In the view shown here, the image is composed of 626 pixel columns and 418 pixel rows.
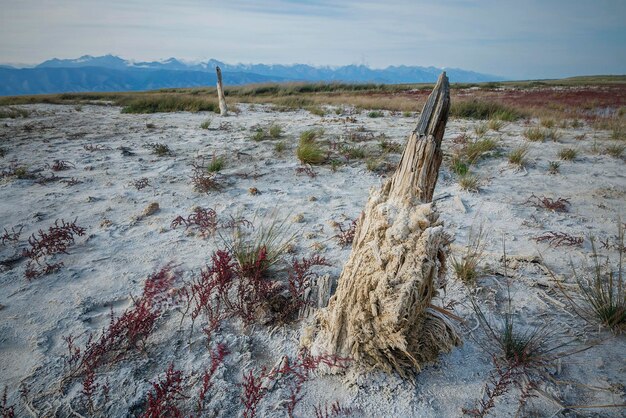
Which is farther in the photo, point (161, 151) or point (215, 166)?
point (161, 151)

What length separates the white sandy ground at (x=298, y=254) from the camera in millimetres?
1711

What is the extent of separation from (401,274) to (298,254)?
161 cm

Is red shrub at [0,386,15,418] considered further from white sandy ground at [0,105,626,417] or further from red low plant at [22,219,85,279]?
red low plant at [22,219,85,279]

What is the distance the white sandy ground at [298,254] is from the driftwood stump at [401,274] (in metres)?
0.19

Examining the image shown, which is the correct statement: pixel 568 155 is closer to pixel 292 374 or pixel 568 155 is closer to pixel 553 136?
pixel 553 136

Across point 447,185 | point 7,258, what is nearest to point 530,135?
point 447,185

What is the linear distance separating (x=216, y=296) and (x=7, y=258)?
7.53 feet

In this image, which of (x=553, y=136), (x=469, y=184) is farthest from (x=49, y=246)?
(x=553, y=136)

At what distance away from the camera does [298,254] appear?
3.06 m

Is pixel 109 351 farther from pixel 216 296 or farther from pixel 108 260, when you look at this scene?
pixel 108 260

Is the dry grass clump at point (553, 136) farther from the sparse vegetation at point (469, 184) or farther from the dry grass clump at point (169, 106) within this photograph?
the dry grass clump at point (169, 106)

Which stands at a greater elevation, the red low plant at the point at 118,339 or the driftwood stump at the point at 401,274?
the driftwood stump at the point at 401,274

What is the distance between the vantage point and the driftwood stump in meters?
1.51

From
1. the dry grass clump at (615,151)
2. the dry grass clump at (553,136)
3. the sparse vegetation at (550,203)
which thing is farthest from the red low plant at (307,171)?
the dry grass clump at (553,136)
